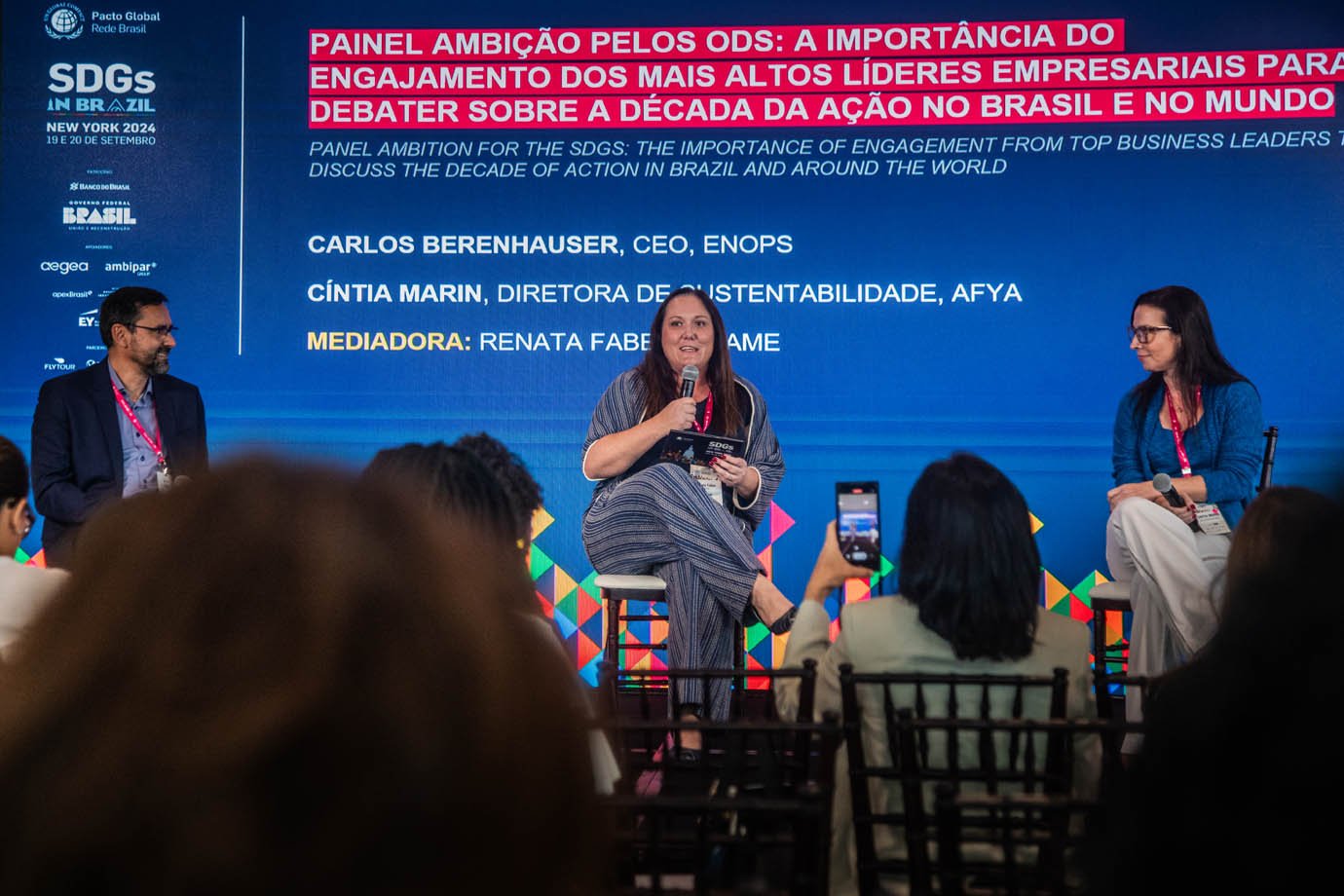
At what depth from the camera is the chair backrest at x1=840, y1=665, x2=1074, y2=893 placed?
1.71 metres

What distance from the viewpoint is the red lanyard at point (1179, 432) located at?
13.5 ft

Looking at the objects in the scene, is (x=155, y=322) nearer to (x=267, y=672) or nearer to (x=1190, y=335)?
(x=1190, y=335)

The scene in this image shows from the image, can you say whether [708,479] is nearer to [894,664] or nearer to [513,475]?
[513,475]

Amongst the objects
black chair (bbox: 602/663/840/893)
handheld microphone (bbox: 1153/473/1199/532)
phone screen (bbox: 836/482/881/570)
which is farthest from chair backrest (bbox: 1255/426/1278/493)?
black chair (bbox: 602/663/840/893)

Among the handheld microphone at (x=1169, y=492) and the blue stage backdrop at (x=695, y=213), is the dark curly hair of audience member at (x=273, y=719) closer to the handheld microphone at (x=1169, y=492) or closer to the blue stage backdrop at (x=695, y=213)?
the handheld microphone at (x=1169, y=492)

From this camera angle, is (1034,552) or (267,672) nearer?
(267,672)

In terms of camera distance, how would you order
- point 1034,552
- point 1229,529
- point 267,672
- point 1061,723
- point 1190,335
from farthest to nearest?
point 1190,335 < point 1229,529 < point 1034,552 < point 1061,723 < point 267,672

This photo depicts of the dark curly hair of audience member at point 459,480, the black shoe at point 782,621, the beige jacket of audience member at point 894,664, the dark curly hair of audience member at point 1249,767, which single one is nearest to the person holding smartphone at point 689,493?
the black shoe at point 782,621

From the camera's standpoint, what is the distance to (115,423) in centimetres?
436

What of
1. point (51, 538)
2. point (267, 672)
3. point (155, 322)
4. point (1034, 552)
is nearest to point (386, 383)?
point (155, 322)

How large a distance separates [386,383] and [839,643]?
129 inches

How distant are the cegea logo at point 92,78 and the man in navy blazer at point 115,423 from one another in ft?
3.82

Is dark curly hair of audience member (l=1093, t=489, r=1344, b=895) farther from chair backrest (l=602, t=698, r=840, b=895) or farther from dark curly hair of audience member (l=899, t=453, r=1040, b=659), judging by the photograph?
dark curly hair of audience member (l=899, t=453, r=1040, b=659)

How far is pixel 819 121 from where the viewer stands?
5016 mm
